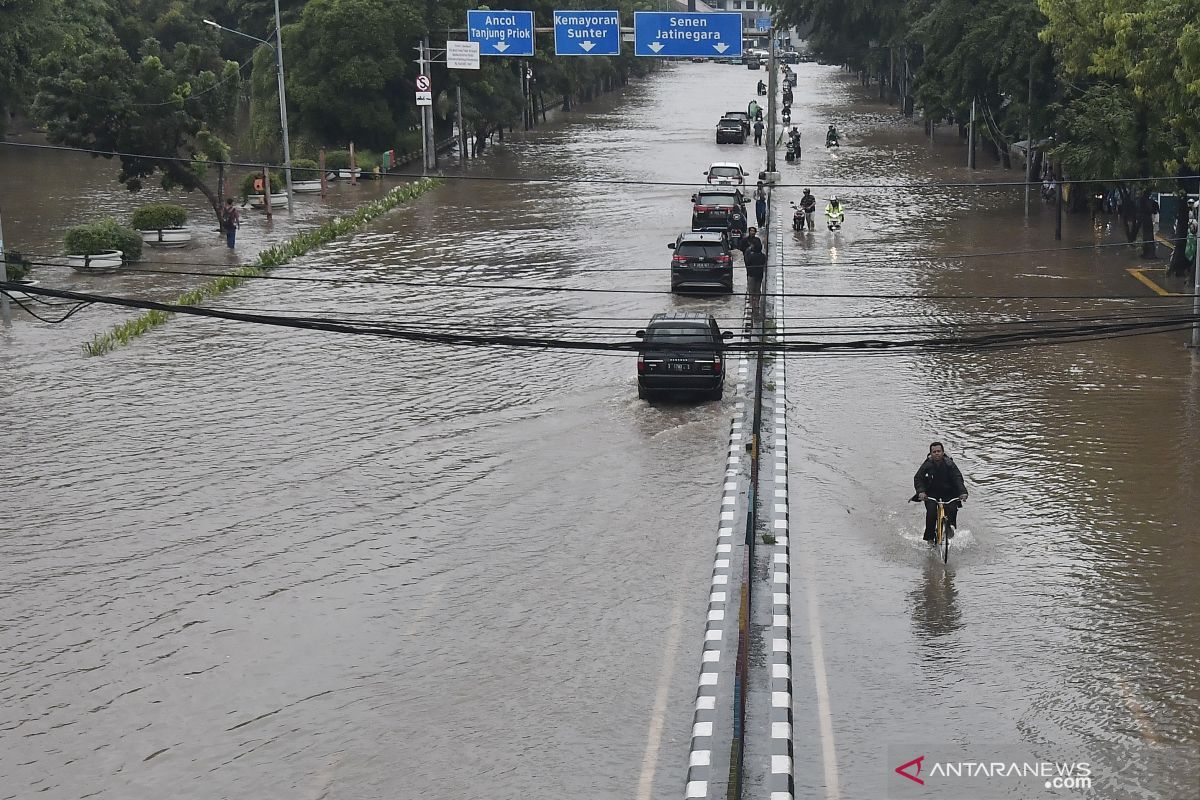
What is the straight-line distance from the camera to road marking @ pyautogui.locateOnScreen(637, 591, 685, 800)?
1396cm

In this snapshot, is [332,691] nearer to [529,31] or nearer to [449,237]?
[449,237]

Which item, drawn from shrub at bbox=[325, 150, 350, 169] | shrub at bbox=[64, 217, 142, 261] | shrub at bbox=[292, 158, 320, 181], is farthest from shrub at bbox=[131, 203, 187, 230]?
shrub at bbox=[325, 150, 350, 169]

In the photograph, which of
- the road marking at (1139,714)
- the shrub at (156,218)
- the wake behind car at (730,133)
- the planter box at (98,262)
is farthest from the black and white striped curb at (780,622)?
the wake behind car at (730,133)

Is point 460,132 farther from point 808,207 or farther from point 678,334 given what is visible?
point 678,334

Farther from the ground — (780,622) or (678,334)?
(678,334)

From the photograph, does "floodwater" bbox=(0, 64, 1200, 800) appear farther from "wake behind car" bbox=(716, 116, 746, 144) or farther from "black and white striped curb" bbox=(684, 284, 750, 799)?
"wake behind car" bbox=(716, 116, 746, 144)

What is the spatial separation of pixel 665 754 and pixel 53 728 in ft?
20.5

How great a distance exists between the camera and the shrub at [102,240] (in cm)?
4503

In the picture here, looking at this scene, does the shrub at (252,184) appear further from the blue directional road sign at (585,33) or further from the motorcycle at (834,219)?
the motorcycle at (834,219)

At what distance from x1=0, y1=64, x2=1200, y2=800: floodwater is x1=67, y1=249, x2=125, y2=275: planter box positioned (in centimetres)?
267

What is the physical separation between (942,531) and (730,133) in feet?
210

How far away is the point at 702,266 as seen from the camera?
39.2 metres

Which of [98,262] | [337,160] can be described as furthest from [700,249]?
[337,160]

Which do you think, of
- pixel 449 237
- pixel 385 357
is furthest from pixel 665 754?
pixel 449 237
